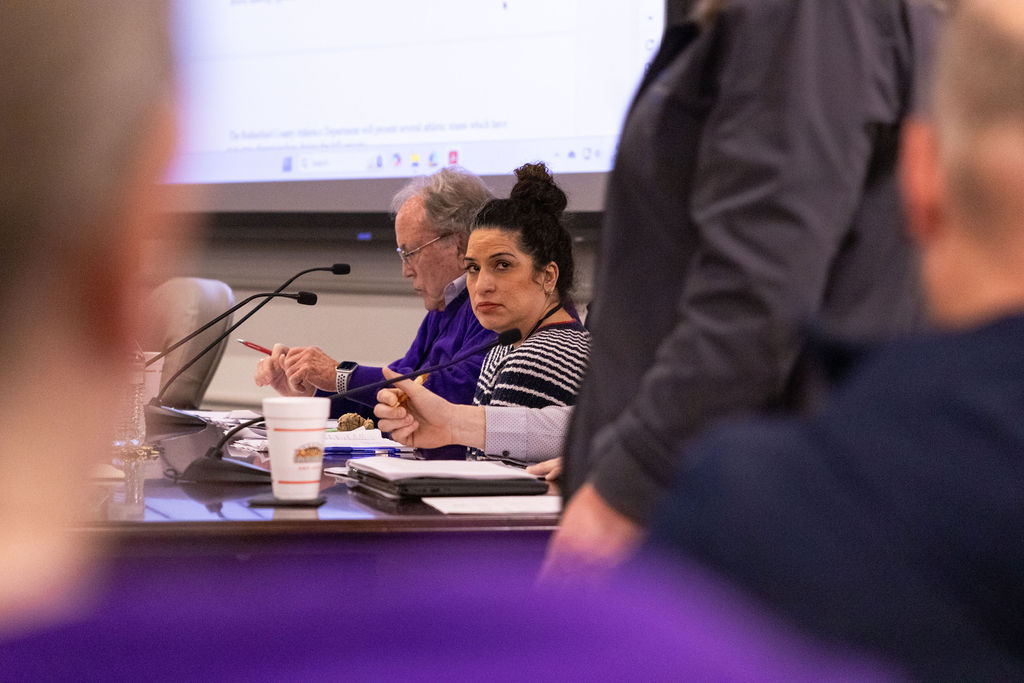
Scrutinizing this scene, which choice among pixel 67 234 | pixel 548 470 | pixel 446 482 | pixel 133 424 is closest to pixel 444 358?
pixel 133 424

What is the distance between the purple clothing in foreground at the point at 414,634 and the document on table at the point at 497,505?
0.94 meters

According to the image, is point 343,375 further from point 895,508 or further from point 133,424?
point 895,508

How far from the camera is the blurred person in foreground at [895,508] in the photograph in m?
0.34

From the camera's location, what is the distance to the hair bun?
8.11 ft

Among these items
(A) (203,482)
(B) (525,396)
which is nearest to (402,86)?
(B) (525,396)

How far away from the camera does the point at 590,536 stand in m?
0.89

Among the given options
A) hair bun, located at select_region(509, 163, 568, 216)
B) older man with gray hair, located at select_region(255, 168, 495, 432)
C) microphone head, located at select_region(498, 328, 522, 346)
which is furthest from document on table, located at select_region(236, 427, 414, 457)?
hair bun, located at select_region(509, 163, 568, 216)

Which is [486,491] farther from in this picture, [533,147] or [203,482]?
[533,147]

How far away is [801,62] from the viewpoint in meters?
0.84

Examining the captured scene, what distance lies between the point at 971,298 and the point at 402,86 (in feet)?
10.9

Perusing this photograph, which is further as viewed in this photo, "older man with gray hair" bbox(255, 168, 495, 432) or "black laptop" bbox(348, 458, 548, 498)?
"older man with gray hair" bbox(255, 168, 495, 432)

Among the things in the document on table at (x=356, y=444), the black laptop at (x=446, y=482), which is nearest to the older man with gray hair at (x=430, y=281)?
the document on table at (x=356, y=444)

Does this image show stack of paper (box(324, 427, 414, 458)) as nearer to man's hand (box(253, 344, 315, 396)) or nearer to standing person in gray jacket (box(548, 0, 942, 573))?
man's hand (box(253, 344, 315, 396))

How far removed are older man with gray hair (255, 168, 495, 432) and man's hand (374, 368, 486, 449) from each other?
932mm
